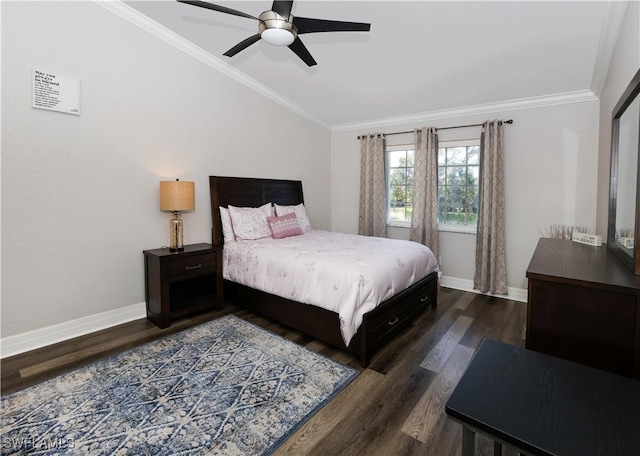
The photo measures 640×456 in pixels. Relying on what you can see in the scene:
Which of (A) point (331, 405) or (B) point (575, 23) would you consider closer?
(A) point (331, 405)

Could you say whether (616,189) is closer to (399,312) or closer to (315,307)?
(399,312)

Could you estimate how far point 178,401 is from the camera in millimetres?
1804

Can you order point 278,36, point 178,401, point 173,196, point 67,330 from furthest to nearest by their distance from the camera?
point 173,196
point 67,330
point 278,36
point 178,401

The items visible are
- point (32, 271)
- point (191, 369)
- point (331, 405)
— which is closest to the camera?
point (331, 405)

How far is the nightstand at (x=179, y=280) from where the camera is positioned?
277 centimetres

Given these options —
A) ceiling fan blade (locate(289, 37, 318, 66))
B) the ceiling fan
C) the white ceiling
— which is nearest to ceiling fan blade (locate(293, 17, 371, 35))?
the ceiling fan

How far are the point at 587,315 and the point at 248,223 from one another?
306 centimetres

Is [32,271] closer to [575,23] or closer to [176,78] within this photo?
[176,78]

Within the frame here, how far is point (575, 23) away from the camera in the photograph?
88.8 inches

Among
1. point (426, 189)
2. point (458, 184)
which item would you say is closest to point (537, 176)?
point (458, 184)

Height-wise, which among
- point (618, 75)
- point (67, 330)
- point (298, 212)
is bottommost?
point (67, 330)

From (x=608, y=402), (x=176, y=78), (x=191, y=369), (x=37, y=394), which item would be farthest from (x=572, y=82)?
(x=37, y=394)

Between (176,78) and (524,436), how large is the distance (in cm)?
378

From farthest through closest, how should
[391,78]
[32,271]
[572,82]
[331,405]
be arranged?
[391,78] → [572,82] → [32,271] → [331,405]
